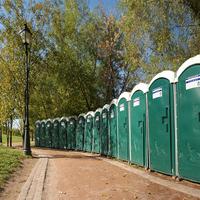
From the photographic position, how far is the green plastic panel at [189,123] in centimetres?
778

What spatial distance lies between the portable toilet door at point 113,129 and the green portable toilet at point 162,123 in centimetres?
398

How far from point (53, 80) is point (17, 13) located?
26.4 ft

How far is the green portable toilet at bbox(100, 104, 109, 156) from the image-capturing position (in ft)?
51.3

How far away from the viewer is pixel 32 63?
22.6 meters

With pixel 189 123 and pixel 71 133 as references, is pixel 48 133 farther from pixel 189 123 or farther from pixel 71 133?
pixel 189 123

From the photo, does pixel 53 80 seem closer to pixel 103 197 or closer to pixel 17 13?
pixel 17 13

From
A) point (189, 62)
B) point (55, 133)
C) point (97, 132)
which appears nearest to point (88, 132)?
point (97, 132)

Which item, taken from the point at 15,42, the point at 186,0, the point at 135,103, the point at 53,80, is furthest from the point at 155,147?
the point at 53,80

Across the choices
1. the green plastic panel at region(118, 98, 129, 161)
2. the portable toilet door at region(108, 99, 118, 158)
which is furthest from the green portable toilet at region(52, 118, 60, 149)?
the green plastic panel at region(118, 98, 129, 161)

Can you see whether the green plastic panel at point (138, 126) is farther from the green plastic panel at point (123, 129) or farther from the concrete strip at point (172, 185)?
the concrete strip at point (172, 185)

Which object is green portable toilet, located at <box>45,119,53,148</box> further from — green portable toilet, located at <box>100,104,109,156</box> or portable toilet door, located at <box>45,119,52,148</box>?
green portable toilet, located at <box>100,104,109,156</box>

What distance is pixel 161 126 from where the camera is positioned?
952 centimetres

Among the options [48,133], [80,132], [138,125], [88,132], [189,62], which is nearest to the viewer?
[189,62]

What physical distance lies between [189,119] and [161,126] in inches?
58.4
